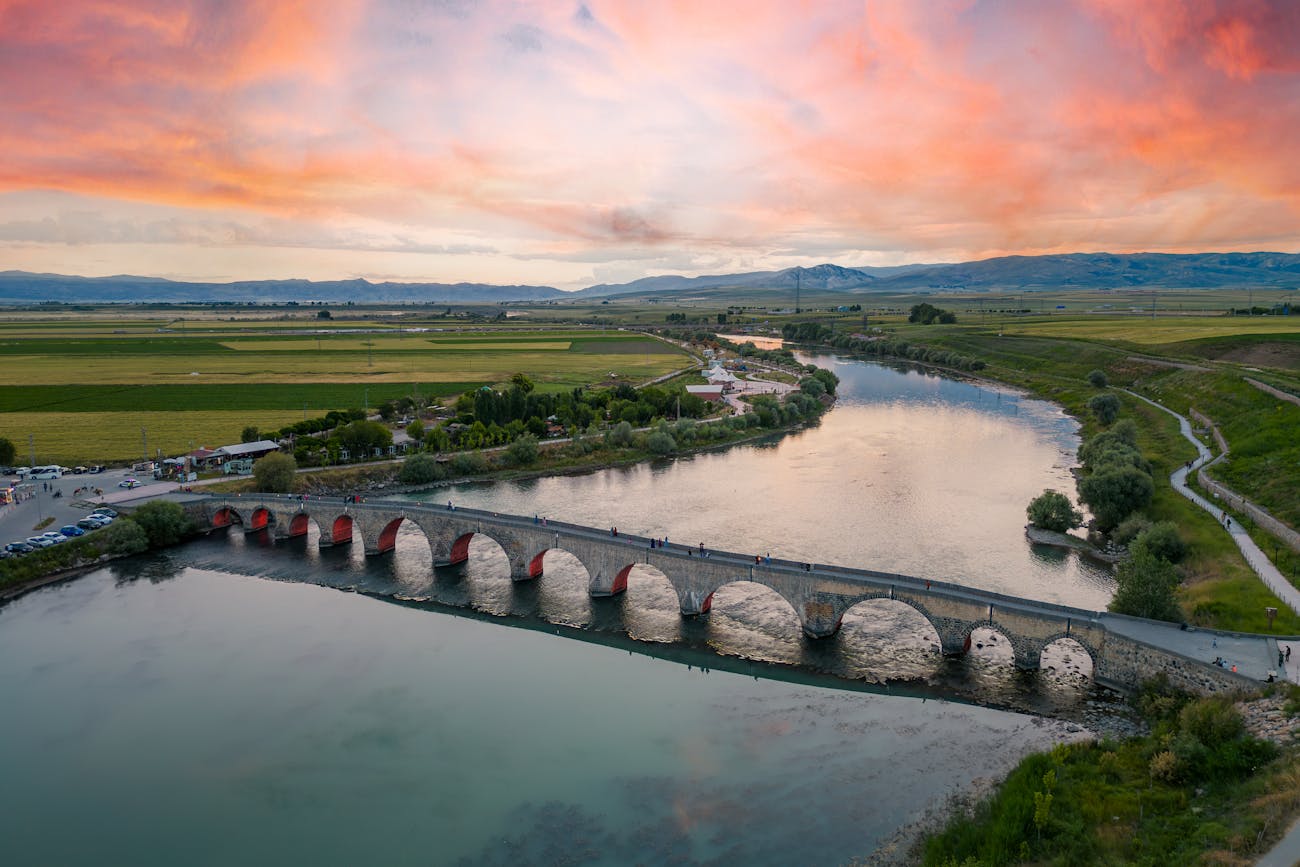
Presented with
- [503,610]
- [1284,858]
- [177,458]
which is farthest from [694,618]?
[177,458]

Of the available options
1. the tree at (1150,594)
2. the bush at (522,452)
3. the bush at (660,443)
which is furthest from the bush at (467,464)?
the tree at (1150,594)

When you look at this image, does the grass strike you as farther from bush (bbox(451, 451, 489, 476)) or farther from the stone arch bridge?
bush (bbox(451, 451, 489, 476))

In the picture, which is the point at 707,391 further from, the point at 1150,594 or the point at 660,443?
the point at 1150,594

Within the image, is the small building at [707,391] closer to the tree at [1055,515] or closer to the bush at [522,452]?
the bush at [522,452]

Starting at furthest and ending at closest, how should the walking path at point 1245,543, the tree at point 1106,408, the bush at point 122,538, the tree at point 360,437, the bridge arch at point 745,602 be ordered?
the tree at point 1106,408 < the tree at point 360,437 < the bush at point 122,538 < the bridge arch at point 745,602 < the walking path at point 1245,543

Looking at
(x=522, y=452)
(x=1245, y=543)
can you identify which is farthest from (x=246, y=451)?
(x=1245, y=543)

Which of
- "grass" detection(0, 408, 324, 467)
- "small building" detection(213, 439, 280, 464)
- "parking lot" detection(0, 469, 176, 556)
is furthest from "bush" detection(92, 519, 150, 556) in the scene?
"grass" detection(0, 408, 324, 467)

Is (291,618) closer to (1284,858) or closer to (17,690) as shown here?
(17,690)
